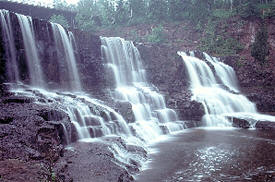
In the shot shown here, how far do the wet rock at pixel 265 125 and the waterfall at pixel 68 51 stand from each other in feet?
48.1

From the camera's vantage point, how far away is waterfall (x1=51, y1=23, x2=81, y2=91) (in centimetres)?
2188

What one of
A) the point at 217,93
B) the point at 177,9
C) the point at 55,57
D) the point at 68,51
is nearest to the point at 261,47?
the point at 217,93

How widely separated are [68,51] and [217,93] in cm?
1454

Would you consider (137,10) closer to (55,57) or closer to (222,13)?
(222,13)

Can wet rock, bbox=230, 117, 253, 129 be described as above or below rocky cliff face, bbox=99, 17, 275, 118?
below

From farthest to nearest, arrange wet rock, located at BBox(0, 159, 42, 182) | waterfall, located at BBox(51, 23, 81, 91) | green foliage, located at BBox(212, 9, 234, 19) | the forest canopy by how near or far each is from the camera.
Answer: green foliage, located at BBox(212, 9, 234, 19)
the forest canopy
waterfall, located at BBox(51, 23, 81, 91)
wet rock, located at BBox(0, 159, 42, 182)

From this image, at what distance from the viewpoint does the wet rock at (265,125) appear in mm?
18438

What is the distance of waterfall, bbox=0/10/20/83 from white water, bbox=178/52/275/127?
1471 centimetres

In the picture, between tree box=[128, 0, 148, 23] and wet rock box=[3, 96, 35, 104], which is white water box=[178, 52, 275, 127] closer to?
wet rock box=[3, 96, 35, 104]

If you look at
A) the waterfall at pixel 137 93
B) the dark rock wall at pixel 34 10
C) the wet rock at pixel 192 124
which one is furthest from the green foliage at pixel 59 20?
the wet rock at pixel 192 124

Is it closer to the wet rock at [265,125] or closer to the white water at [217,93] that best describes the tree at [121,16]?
the white water at [217,93]

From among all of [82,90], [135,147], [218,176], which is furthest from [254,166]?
[82,90]

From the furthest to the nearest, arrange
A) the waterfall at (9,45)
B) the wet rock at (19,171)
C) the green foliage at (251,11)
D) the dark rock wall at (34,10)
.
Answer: the dark rock wall at (34,10)
the green foliage at (251,11)
the waterfall at (9,45)
the wet rock at (19,171)

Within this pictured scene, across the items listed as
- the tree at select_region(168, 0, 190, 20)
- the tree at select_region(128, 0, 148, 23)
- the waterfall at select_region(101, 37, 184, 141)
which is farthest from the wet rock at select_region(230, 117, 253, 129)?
the tree at select_region(128, 0, 148, 23)
